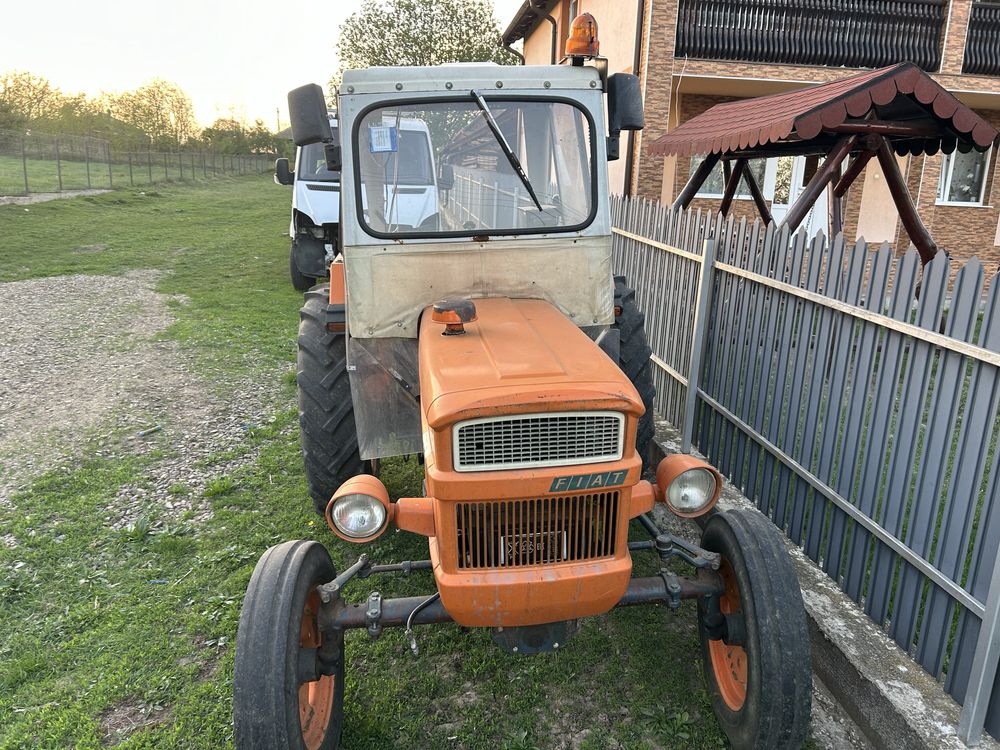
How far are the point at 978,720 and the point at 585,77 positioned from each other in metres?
3.02

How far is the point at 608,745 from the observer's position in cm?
287

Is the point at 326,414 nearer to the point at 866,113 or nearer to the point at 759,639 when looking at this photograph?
the point at 759,639

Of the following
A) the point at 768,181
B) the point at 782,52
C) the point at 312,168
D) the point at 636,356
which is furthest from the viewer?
the point at 768,181

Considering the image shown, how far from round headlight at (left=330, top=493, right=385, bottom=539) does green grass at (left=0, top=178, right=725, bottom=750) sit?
884mm

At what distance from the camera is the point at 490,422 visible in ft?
7.61

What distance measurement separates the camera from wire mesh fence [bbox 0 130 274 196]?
23016mm

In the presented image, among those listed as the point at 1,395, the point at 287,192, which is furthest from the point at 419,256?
the point at 287,192

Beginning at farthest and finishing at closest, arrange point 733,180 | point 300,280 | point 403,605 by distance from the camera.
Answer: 1. point 300,280
2. point 733,180
3. point 403,605

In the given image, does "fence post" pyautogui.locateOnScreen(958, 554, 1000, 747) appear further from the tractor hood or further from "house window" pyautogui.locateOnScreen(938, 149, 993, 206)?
"house window" pyautogui.locateOnScreen(938, 149, 993, 206)

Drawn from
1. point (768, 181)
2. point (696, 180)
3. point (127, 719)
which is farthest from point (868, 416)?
point (768, 181)

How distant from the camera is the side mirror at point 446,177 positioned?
3.51 m

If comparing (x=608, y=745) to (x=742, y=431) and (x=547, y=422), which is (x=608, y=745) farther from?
(x=742, y=431)

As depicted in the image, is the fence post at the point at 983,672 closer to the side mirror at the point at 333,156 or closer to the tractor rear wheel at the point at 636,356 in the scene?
the tractor rear wheel at the point at 636,356

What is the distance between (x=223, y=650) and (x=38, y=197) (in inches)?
806
